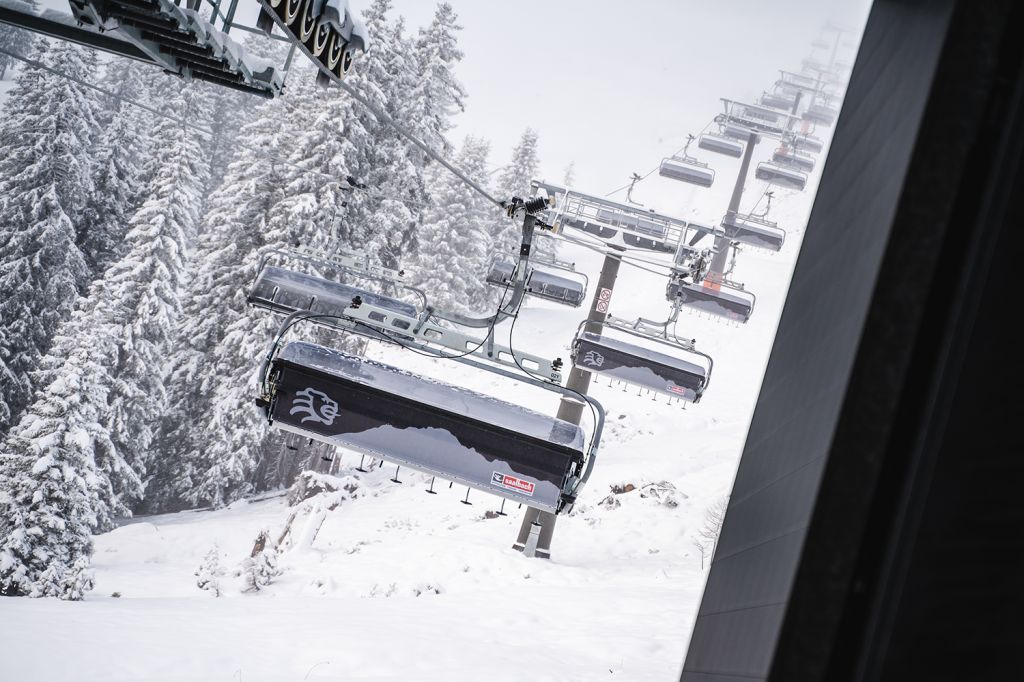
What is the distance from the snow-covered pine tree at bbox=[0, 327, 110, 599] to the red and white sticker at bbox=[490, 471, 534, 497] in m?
11.0

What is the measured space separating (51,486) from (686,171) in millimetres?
17872

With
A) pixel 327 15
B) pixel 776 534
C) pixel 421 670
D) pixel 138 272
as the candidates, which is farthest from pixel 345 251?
pixel 138 272

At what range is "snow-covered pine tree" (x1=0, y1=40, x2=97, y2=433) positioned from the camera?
18703mm

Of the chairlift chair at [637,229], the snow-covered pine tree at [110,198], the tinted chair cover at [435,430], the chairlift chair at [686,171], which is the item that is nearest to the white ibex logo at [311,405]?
the tinted chair cover at [435,430]

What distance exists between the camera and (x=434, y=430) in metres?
5.51

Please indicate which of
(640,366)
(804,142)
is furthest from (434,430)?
(804,142)

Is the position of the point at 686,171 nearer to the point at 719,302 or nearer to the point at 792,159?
the point at 792,159

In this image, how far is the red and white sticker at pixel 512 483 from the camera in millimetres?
5441

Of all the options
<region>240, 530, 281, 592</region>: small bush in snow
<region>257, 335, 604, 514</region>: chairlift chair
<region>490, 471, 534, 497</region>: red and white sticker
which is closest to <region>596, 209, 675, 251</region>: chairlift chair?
<region>257, 335, 604, 514</region>: chairlift chair

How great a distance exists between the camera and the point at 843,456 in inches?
50.6

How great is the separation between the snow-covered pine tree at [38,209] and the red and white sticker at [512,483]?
57.6 feet

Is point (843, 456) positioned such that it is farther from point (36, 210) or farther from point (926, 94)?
point (36, 210)

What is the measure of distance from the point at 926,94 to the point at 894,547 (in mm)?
813

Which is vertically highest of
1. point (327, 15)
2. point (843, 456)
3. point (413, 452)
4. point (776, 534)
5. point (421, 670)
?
point (327, 15)
